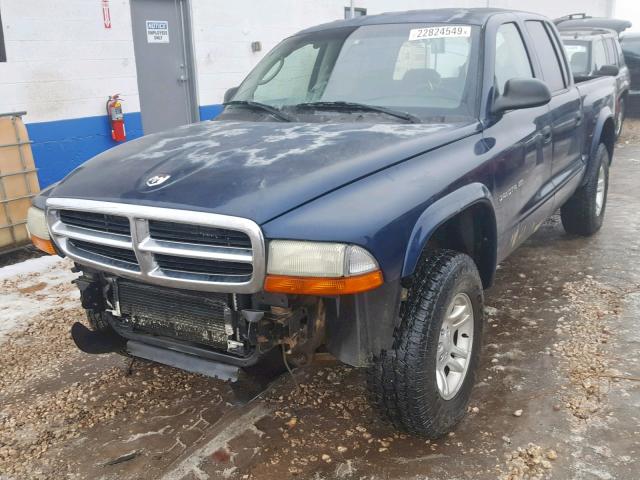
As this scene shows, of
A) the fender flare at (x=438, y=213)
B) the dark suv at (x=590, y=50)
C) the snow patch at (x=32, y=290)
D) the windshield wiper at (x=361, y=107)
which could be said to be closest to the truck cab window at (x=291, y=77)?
the windshield wiper at (x=361, y=107)

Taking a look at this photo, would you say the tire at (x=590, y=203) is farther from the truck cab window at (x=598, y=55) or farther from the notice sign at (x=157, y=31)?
the notice sign at (x=157, y=31)

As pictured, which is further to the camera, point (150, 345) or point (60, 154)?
point (60, 154)

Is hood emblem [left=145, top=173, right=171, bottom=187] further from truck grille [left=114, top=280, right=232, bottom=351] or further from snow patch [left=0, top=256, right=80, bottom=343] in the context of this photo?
snow patch [left=0, top=256, right=80, bottom=343]

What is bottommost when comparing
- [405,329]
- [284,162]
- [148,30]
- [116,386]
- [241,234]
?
[116,386]

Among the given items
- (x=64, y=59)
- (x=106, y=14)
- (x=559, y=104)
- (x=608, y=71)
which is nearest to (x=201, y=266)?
(x=559, y=104)

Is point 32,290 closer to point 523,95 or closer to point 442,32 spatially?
point 442,32

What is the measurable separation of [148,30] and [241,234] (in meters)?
6.27

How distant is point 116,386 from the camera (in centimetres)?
347

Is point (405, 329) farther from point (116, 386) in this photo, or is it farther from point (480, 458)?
point (116, 386)

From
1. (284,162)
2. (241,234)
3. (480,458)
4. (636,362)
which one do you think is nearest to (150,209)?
(241,234)

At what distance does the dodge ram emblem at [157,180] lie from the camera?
2498mm

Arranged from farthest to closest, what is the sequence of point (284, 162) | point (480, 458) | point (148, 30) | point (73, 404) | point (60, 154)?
point (148, 30)
point (60, 154)
point (73, 404)
point (480, 458)
point (284, 162)

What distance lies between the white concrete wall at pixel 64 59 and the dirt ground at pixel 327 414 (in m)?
3.08

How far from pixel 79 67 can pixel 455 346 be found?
5.69 m
